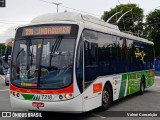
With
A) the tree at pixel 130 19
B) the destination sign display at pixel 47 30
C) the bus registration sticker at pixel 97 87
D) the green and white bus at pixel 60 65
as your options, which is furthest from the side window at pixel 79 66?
the tree at pixel 130 19

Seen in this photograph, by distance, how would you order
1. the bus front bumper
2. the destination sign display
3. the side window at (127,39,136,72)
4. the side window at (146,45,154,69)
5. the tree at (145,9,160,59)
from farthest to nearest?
1. the tree at (145,9,160,59)
2. the side window at (146,45,154,69)
3. the side window at (127,39,136,72)
4. the destination sign display
5. the bus front bumper

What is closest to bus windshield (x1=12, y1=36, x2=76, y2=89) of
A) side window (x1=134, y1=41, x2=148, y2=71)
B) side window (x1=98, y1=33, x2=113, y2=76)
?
side window (x1=98, y1=33, x2=113, y2=76)

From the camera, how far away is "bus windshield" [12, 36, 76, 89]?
9203 millimetres

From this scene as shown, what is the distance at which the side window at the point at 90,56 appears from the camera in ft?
32.3

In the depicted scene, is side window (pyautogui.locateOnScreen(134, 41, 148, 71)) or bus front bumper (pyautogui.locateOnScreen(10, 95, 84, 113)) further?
side window (pyautogui.locateOnScreen(134, 41, 148, 71))

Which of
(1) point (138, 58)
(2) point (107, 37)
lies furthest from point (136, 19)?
(2) point (107, 37)

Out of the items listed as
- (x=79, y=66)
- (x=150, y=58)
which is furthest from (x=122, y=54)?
(x=150, y=58)

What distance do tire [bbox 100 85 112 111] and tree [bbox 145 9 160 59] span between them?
42.6 meters

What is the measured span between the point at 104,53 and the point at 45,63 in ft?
8.82

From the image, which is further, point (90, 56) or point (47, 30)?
point (90, 56)

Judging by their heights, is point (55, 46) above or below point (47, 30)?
below

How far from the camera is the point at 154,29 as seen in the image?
54.4 meters

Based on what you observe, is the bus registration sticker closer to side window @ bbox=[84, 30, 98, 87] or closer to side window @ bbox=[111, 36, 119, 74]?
side window @ bbox=[84, 30, 98, 87]

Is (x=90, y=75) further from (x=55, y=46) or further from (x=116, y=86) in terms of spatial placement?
(x=116, y=86)
